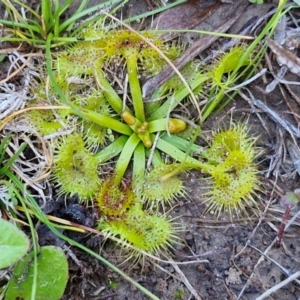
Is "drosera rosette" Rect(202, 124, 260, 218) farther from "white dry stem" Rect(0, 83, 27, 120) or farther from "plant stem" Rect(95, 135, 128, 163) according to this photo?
"white dry stem" Rect(0, 83, 27, 120)

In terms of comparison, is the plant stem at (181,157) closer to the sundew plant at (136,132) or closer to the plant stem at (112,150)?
the sundew plant at (136,132)

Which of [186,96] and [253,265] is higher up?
[186,96]

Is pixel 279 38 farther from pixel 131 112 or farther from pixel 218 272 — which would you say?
pixel 218 272

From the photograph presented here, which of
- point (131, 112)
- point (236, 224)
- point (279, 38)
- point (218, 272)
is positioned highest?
point (279, 38)

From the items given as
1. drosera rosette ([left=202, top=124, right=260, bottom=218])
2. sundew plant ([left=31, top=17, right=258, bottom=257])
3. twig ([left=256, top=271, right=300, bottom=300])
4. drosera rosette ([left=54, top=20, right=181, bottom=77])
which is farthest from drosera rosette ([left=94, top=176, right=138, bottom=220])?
twig ([left=256, top=271, right=300, bottom=300])

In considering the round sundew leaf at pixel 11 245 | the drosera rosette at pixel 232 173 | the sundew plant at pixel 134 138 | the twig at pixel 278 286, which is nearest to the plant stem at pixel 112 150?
the sundew plant at pixel 134 138

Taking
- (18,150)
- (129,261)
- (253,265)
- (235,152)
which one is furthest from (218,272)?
(18,150)

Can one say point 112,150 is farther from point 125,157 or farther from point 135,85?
point 135,85
